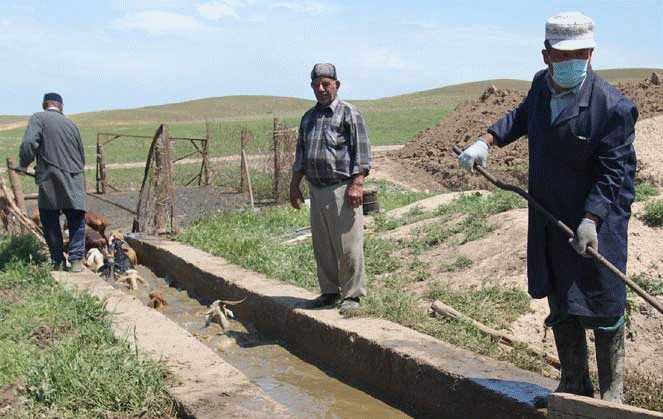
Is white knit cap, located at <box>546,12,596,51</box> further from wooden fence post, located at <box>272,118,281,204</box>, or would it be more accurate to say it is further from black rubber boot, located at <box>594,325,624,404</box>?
wooden fence post, located at <box>272,118,281,204</box>

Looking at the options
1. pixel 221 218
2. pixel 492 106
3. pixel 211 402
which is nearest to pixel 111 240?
pixel 221 218

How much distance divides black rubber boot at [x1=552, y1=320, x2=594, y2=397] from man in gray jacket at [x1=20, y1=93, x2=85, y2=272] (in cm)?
586

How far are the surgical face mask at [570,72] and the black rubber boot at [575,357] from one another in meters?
1.14

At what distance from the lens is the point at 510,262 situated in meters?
7.51

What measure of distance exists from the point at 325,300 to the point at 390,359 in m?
A: 1.35

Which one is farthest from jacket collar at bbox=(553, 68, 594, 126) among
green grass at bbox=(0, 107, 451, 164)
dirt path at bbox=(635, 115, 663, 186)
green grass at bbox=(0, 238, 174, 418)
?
green grass at bbox=(0, 107, 451, 164)

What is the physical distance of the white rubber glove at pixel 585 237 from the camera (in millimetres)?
3662

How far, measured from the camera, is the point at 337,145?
630 centimetres

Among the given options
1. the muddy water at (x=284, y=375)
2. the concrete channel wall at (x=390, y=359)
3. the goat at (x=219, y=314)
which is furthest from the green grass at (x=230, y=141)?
the concrete channel wall at (x=390, y=359)

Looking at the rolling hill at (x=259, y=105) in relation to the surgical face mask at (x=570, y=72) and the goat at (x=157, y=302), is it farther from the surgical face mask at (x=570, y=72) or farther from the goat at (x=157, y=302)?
the surgical face mask at (x=570, y=72)

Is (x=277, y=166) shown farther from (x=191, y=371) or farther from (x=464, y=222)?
(x=191, y=371)

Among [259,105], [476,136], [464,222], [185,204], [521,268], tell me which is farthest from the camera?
[259,105]

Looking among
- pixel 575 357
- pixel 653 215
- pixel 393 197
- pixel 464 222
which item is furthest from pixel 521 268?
pixel 393 197

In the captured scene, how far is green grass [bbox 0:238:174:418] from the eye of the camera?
435cm
